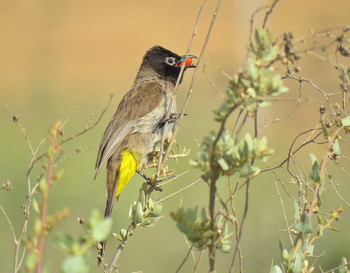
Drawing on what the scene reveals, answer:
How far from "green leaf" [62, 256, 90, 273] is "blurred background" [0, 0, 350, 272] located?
60 centimetres

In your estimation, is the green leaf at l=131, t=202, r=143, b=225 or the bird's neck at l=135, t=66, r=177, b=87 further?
the bird's neck at l=135, t=66, r=177, b=87

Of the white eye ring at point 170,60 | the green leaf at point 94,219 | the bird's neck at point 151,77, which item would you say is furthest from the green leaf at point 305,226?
the white eye ring at point 170,60

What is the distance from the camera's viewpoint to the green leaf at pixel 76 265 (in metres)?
1.09

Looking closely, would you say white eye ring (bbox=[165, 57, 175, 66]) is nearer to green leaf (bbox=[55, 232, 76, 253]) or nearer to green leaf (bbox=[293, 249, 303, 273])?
green leaf (bbox=[293, 249, 303, 273])

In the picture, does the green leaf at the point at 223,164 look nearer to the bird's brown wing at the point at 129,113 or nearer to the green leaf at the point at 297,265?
the green leaf at the point at 297,265

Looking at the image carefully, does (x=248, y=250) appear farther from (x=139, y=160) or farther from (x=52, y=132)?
(x=52, y=132)

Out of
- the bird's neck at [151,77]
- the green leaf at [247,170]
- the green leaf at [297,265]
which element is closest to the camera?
the green leaf at [247,170]

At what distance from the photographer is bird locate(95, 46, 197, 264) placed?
13.2ft

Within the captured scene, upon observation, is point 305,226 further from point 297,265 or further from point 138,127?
point 138,127

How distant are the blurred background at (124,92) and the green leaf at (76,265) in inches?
23.4

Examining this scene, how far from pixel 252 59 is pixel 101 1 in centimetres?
2756

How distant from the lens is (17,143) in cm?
976

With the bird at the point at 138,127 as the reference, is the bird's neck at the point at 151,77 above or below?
above

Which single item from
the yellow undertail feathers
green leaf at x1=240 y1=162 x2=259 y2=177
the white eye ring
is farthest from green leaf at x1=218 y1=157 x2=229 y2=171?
the white eye ring
